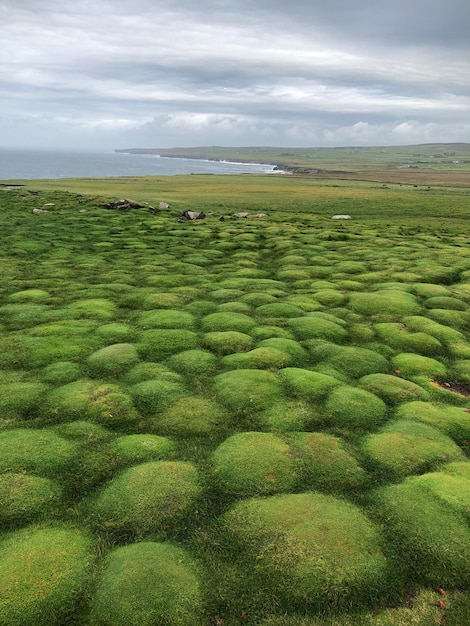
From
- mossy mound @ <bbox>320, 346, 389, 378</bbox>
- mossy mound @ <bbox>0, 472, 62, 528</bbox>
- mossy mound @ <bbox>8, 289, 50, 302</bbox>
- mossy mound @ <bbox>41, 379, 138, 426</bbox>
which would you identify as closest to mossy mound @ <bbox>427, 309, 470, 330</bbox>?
mossy mound @ <bbox>320, 346, 389, 378</bbox>

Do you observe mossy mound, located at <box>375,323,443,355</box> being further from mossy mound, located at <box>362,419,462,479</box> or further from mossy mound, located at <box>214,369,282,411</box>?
mossy mound, located at <box>214,369,282,411</box>

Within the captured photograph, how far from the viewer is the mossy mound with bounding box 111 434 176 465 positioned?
40.0 ft

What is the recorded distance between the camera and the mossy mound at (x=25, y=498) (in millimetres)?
10039

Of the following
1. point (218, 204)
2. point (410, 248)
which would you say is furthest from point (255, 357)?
point (218, 204)

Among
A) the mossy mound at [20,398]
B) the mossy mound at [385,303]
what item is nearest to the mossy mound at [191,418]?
the mossy mound at [20,398]

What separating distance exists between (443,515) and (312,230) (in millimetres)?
47549

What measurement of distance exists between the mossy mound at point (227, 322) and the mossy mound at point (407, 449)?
31.1 ft

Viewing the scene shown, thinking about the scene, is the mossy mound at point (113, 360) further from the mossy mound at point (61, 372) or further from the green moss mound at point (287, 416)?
the green moss mound at point (287, 416)

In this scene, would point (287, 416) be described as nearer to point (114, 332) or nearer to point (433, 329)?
point (114, 332)

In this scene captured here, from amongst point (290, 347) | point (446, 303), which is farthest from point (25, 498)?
point (446, 303)

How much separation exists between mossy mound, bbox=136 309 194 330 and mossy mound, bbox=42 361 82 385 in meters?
5.08

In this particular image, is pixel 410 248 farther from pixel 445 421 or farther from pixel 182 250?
pixel 445 421

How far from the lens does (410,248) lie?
4478cm

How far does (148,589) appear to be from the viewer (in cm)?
828
